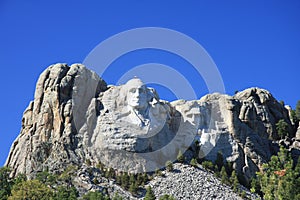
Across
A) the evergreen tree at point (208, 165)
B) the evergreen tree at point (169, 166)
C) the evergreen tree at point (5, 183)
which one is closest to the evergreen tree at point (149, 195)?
the evergreen tree at point (169, 166)

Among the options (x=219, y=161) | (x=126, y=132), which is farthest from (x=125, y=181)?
(x=219, y=161)

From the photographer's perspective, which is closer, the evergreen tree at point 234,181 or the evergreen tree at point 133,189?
the evergreen tree at point 133,189

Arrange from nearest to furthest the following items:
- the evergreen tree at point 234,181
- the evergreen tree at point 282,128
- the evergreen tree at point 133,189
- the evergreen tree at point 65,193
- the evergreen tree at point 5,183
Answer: the evergreen tree at point 65,193 < the evergreen tree at point 5,183 < the evergreen tree at point 133,189 < the evergreen tree at point 234,181 < the evergreen tree at point 282,128

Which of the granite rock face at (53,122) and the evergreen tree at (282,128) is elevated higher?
the evergreen tree at (282,128)

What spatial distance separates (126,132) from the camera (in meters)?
94.1

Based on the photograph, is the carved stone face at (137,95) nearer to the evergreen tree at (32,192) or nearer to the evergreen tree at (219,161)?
the evergreen tree at (219,161)

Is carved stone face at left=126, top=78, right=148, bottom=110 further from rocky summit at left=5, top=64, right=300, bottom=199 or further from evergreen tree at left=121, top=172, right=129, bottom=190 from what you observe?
evergreen tree at left=121, top=172, right=129, bottom=190

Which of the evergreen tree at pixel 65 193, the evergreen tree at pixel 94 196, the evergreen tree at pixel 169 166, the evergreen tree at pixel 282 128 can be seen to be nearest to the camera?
the evergreen tree at pixel 65 193

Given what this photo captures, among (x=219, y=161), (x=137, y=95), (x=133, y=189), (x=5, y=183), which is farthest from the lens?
(x=219, y=161)

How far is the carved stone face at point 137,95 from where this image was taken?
96.6 meters

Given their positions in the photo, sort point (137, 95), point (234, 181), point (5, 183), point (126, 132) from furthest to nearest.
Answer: point (137, 95) < point (126, 132) < point (234, 181) < point (5, 183)

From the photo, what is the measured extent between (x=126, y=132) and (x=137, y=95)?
5.03 meters

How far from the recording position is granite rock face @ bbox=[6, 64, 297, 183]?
93312 mm

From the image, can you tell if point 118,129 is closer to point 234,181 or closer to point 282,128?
point 234,181
